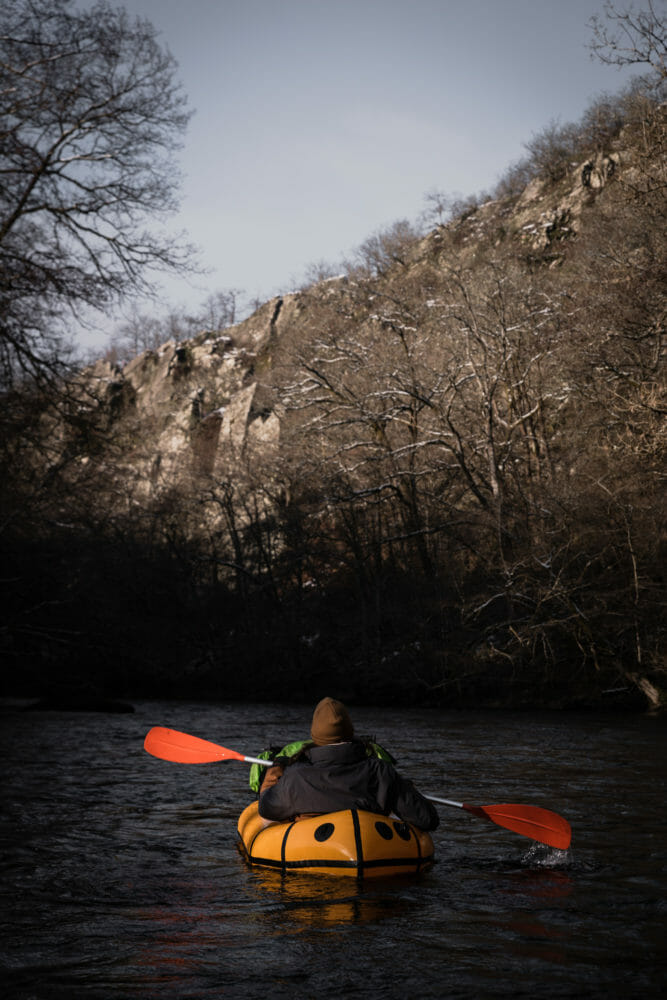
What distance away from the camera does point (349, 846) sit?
17.0ft

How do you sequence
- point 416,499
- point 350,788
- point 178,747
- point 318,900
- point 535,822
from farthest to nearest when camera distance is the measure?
point 416,499, point 178,747, point 535,822, point 350,788, point 318,900

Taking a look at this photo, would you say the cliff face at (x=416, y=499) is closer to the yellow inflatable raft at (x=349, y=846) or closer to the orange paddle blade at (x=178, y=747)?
the orange paddle blade at (x=178, y=747)

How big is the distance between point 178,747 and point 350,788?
2654 millimetres

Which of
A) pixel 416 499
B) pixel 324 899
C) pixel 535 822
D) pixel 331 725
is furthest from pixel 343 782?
pixel 416 499

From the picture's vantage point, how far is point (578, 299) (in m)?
18.6

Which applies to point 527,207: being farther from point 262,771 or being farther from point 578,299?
point 262,771

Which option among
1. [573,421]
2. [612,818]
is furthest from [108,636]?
[612,818]

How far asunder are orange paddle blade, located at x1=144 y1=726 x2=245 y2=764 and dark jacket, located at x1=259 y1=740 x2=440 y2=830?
2.07 meters

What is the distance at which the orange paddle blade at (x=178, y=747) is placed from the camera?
755 cm

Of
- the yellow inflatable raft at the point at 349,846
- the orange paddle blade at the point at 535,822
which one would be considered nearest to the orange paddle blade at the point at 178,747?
the yellow inflatable raft at the point at 349,846

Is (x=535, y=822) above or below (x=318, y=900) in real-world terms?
above

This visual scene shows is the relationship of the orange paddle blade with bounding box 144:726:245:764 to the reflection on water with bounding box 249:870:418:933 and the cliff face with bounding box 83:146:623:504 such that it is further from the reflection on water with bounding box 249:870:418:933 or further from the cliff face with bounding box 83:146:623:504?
the cliff face with bounding box 83:146:623:504

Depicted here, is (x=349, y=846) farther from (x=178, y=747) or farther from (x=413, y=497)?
(x=413, y=497)

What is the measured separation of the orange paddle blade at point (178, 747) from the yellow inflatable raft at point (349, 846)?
2051 mm
